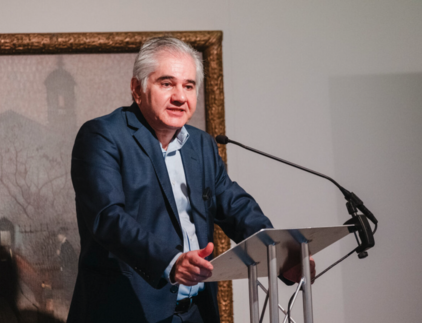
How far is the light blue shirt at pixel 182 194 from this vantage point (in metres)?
1.59

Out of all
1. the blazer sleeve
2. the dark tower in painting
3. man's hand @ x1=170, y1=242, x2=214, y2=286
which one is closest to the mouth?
the blazer sleeve

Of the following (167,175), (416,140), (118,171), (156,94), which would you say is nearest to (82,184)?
(118,171)

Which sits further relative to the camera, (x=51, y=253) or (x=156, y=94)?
(x=51, y=253)

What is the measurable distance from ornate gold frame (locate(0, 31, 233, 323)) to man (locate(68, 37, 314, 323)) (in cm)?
71

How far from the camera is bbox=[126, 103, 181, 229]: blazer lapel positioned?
1552 mm

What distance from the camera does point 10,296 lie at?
7.69ft

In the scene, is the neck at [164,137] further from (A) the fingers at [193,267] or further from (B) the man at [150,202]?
(A) the fingers at [193,267]

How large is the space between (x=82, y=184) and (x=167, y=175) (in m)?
0.28

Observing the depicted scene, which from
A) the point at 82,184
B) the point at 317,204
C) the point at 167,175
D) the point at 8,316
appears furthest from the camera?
the point at 317,204

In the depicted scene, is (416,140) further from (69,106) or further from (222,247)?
(69,106)

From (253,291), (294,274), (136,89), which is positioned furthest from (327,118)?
(253,291)

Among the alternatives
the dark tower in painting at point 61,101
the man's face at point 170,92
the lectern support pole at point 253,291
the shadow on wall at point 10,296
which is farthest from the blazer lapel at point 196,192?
the shadow on wall at point 10,296

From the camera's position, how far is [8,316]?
2.34m

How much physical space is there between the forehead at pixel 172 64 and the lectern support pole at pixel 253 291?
723mm
